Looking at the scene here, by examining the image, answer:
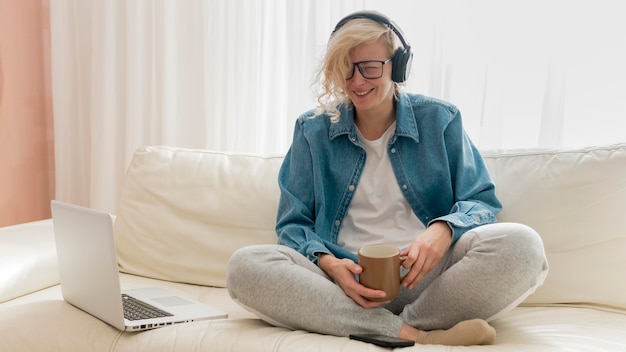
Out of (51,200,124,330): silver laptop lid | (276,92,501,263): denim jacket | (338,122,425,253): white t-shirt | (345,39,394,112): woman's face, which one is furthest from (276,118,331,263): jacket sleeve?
(51,200,124,330): silver laptop lid

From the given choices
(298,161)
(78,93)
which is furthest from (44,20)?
(298,161)

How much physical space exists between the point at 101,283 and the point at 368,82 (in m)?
0.84

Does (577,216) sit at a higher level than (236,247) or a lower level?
higher

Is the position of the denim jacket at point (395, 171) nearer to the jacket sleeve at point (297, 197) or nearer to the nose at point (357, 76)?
the jacket sleeve at point (297, 197)

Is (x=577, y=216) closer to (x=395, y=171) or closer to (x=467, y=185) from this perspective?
(x=467, y=185)

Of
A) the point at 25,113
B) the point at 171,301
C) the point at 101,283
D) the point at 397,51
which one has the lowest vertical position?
the point at 171,301

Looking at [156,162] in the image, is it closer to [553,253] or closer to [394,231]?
[394,231]

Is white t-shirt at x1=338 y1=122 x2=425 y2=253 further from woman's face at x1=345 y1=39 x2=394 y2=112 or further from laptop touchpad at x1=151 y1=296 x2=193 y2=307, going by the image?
laptop touchpad at x1=151 y1=296 x2=193 y2=307

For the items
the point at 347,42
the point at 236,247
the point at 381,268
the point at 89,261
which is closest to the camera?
the point at 381,268

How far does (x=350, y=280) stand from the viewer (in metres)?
1.58

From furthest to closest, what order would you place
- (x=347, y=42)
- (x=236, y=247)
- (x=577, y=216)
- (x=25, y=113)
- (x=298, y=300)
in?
(x=25, y=113)
(x=236, y=247)
(x=577, y=216)
(x=347, y=42)
(x=298, y=300)

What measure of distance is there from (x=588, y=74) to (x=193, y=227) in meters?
1.41

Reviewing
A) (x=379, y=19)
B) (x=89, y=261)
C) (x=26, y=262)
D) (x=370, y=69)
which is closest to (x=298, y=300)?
(x=89, y=261)

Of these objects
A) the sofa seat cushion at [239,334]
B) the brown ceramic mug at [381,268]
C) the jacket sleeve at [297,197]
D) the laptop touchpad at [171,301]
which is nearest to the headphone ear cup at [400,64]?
the jacket sleeve at [297,197]
